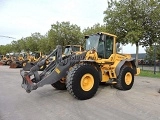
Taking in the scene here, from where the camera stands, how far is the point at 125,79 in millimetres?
10695

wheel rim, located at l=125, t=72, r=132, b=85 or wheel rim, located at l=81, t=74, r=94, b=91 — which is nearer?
wheel rim, located at l=81, t=74, r=94, b=91

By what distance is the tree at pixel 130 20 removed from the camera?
67.7 ft

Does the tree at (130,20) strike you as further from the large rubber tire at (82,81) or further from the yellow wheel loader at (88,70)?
the large rubber tire at (82,81)

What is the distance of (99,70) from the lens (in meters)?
9.75

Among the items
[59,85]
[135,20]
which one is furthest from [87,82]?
[135,20]

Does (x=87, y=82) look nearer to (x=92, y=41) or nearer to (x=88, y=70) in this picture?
(x=88, y=70)

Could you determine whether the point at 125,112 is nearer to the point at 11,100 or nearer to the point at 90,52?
the point at 90,52

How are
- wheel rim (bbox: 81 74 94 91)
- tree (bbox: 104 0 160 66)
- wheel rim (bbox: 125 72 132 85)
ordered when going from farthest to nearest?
tree (bbox: 104 0 160 66) < wheel rim (bbox: 125 72 132 85) < wheel rim (bbox: 81 74 94 91)

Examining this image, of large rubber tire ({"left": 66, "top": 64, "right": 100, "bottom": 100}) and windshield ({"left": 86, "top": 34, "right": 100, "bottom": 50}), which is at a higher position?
windshield ({"left": 86, "top": 34, "right": 100, "bottom": 50})

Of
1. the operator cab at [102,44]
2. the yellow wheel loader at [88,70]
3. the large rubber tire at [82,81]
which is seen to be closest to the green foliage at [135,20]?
the yellow wheel loader at [88,70]

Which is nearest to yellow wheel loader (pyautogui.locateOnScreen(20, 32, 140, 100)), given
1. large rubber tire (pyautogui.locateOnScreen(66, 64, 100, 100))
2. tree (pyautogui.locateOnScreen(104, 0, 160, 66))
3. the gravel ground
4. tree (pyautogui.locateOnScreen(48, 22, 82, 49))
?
large rubber tire (pyautogui.locateOnScreen(66, 64, 100, 100))

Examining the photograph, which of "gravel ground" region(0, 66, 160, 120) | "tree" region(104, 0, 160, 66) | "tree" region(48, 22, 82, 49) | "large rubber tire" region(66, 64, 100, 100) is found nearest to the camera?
"gravel ground" region(0, 66, 160, 120)

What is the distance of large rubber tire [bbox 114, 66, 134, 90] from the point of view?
10.4 metres

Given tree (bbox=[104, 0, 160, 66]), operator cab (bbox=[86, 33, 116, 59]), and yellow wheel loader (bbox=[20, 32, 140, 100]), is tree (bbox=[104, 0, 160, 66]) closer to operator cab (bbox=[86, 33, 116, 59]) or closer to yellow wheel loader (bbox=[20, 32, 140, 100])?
yellow wheel loader (bbox=[20, 32, 140, 100])
